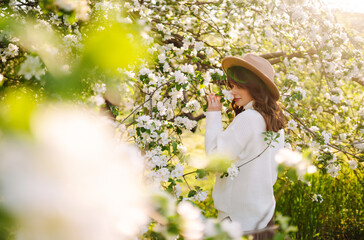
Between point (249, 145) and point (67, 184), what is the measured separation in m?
1.69

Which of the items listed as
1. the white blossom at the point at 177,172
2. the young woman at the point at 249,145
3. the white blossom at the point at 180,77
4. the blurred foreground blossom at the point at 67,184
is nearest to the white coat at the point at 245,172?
the young woman at the point at 249,145

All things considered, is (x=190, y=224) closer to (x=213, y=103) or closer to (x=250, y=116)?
(x=250, y=116)

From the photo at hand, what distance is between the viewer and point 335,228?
4.09m

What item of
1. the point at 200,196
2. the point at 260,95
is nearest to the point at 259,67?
the point at 260,95

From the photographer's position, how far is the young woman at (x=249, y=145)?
2010 millimetres

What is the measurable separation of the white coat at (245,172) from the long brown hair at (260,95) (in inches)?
1.9

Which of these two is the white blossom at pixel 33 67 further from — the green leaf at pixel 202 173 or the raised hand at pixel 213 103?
the raised hand at pixel 213 103

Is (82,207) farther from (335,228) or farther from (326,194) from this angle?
(326,194)

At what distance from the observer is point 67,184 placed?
47 centimetres

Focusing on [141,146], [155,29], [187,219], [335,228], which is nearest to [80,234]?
[187,219]

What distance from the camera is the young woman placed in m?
2.01

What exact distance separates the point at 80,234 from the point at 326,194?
4.82 metres

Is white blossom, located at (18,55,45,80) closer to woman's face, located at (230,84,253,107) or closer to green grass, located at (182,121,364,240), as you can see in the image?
woman's face, located at (230,84,253,107)

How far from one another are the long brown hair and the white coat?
0.16ft
